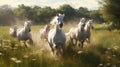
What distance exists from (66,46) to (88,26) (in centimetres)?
444

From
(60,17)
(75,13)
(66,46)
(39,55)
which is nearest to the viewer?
(39,55)

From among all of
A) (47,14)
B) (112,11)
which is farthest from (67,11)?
(112,11)

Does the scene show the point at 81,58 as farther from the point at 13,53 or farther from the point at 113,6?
the point at 113,6

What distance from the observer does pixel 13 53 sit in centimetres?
956

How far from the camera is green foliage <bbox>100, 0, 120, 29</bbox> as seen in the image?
29889 mm

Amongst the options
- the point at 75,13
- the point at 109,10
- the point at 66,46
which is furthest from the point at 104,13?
the point at 75,13

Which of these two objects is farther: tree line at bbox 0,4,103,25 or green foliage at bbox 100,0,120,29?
tree line at bbox 0,4,103,25

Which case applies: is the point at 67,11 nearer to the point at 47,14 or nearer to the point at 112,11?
the point at 47,14

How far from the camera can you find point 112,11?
30.5 meters

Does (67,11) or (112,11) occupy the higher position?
(112,11)

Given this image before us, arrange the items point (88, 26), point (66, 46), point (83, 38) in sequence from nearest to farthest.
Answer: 1. point (66, 46)
2. point (83, 38)
3. point (88, 26)

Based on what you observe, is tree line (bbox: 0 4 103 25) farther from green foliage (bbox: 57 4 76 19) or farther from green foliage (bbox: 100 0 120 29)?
green foliage (bbox: 100 0 120 29)

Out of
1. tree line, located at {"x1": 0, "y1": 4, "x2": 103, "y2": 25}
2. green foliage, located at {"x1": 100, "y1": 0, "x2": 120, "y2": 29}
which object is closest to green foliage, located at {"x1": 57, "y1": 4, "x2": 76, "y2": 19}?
tree line, located at {"x1": 0, "y1": 4, "x2": 103, "y2": 25}

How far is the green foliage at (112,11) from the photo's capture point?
98.1 feet
